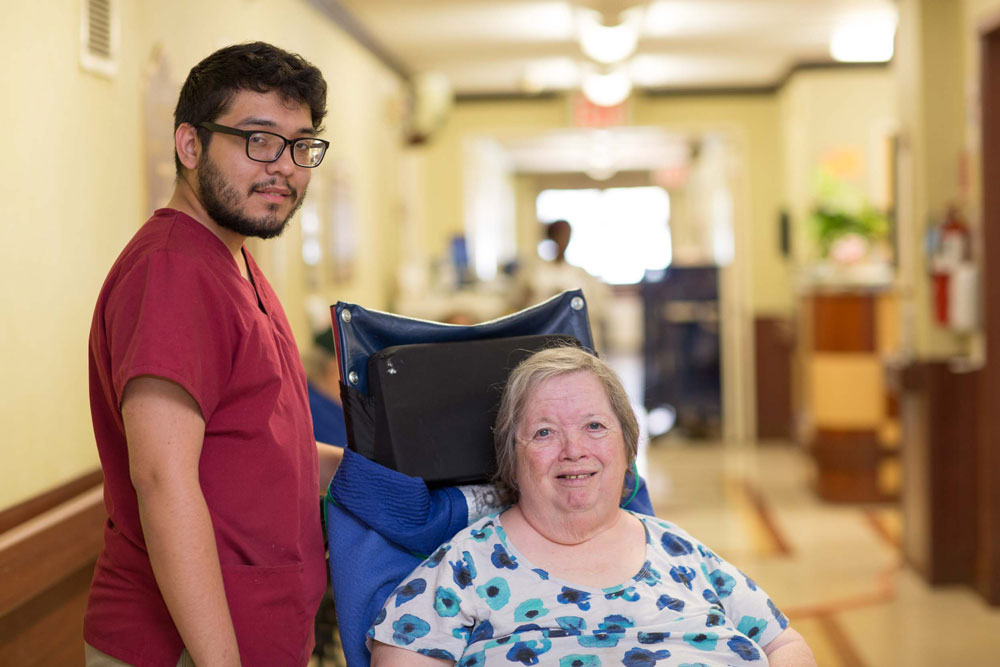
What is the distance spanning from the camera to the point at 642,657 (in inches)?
66.9

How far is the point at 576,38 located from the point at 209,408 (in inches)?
205

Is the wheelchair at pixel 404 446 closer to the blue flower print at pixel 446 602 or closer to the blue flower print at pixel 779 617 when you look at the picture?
the blue flower print at pixel 446 602

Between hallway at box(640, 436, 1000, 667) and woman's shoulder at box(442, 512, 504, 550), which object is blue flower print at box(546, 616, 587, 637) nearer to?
woman's shoulder at box(442, 512, 504, 550)

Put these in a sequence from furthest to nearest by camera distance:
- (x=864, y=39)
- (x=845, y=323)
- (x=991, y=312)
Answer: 1. (x=845, y=323)
2. (x=864, y=39)
3. (x=991, y=312)

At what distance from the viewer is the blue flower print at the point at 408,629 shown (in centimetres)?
169

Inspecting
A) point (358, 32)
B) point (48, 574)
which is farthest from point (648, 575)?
point (358, 32)

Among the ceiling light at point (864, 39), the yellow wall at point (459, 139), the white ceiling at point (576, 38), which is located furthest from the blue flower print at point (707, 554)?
the yellow wall at point (459, 139)

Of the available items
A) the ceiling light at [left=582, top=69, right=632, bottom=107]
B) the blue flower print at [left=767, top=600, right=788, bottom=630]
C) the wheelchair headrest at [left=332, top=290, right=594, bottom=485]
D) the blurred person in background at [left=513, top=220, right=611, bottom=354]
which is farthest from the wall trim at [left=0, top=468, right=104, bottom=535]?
Answer: the ceiling light at [left=582, top=69, right=632, bottom=107]

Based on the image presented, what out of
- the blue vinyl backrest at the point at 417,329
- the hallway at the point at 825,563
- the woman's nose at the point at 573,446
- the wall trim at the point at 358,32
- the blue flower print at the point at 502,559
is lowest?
the hallway at the point at 825,563

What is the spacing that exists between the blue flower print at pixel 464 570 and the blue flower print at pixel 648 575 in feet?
0.93

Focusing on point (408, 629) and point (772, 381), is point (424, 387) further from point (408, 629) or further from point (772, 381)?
point (772, 381)

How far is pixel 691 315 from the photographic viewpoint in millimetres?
8664

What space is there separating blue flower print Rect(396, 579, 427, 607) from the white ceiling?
11.6 feet

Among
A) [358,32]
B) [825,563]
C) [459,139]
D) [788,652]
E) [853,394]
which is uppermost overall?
[358,32]
